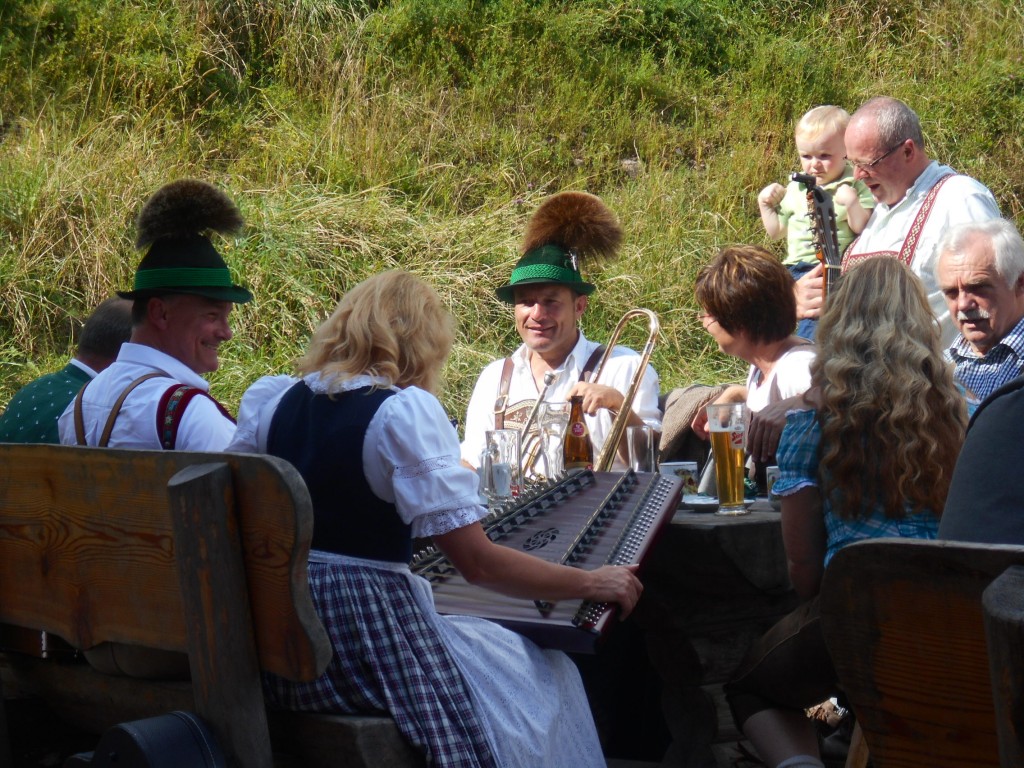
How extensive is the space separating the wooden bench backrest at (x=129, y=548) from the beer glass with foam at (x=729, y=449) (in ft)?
5.34

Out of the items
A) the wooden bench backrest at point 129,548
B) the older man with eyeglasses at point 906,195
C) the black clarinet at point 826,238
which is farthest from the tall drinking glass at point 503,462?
the older man with eyeglasses at point 906,195

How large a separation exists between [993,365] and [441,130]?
7.07 meters

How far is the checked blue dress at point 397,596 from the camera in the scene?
2.33m

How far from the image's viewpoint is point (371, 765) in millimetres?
2193

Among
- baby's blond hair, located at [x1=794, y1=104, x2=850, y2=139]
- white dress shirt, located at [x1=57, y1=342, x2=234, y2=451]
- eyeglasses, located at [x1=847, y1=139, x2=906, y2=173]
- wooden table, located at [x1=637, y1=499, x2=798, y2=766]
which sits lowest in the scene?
wooden table, located at [x1=637, y1=499, x2=798, y2=766]

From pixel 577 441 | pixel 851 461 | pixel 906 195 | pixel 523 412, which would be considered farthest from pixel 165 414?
pixel 906 195

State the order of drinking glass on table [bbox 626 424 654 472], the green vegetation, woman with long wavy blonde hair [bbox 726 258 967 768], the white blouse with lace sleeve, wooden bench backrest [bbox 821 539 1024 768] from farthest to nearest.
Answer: the green vegetation
drinking glass on table [bbox 626 424 654 472]
woman with long wavy blonde hair [bbox 726 258 967 768]
the white blouse with lace sleeve
wooden bench backrest [bbox 821 539 1024 768]

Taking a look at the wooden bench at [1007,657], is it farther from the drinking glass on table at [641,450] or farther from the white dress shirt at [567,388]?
the white dress shirt at [567,388]

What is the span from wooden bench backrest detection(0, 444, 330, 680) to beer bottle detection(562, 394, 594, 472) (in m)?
1.98

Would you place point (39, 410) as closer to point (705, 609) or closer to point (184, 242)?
point (184, 242)

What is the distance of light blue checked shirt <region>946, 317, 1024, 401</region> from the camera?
3.81 metres

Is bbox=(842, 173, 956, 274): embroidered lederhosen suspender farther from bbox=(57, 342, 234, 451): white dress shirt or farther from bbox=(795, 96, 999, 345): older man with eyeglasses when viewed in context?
bbox=(57, 342, 234, 451): white dress shirt

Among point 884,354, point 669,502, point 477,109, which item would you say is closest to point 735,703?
point 669,502

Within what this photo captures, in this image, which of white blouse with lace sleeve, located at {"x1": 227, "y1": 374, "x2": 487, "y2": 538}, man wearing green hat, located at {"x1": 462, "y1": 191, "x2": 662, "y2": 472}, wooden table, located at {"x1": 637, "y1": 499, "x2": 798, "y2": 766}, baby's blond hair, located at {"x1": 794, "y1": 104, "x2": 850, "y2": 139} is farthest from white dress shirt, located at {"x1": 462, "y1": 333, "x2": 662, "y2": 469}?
white blouse with lace sleeve, located at {"x1": 227, "y1": 374, "x2": 487, "y2": 538}
